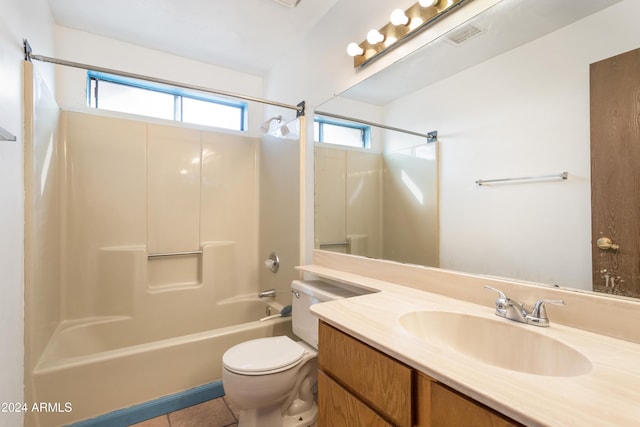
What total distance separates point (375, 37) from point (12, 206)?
185cm

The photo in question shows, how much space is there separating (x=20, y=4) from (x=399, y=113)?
6.09 feet

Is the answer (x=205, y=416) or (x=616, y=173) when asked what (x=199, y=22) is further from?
(x=205, y=416)

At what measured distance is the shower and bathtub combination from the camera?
1.43 meters

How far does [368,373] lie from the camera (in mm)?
759

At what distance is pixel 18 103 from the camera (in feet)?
4.13

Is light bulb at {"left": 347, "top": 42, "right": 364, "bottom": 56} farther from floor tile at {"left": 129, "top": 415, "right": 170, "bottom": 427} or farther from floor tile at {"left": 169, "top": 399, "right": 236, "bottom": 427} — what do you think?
floor tile at {"left": 129, "top": 415, "right": 170, "bottom": 427}

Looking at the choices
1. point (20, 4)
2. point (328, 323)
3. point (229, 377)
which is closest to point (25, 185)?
point (20, 4)

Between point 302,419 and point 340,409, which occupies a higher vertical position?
point 340,409

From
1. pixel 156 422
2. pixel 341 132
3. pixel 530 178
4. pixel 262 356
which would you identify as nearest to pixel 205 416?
pixel 156 422

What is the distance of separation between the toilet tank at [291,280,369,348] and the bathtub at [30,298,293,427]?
1.37 ft

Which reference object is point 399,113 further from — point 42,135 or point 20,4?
point 42,135

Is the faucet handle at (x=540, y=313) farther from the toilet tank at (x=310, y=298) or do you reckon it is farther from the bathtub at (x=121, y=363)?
the bathtub at (x=121, y=363)

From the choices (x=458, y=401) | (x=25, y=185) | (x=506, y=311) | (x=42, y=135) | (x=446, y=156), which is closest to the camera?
(x=458, y=401)

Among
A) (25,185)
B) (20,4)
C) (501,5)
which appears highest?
(20,4)
